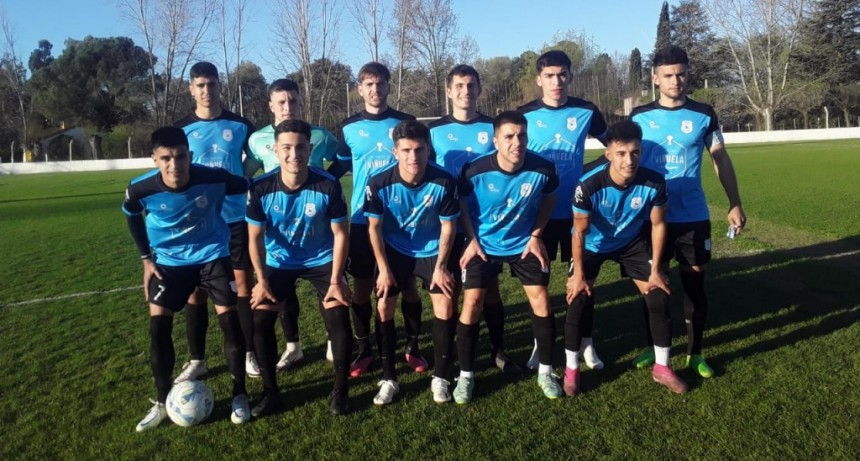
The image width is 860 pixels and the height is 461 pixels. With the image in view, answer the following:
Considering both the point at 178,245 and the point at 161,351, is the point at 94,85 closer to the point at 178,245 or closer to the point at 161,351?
the point at 178,245

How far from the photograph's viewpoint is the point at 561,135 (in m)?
4.16

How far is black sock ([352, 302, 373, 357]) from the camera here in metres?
4.16

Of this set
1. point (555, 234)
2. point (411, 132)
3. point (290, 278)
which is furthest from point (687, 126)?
point (290, 278)

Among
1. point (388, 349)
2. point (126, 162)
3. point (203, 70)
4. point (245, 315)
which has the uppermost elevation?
point (126, 162)

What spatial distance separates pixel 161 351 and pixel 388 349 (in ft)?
4.54

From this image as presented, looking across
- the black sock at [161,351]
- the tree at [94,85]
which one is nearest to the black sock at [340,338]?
the black sock at [161,351]

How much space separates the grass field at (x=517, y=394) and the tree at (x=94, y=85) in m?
47.4

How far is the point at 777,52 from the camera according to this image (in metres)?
45.2

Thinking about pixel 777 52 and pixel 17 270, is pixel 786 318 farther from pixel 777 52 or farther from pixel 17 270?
pixel 777 52

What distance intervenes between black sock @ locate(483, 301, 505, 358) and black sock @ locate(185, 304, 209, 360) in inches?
80.4

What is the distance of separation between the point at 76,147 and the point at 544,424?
53.1 m

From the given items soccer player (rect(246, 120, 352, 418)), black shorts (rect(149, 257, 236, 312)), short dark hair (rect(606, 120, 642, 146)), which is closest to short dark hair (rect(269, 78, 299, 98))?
soccer player (rect(246, 120, 352, 418))

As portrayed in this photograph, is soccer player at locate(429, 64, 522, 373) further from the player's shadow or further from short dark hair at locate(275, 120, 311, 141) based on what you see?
short dark hair at locate(275, 120, 311, 141)

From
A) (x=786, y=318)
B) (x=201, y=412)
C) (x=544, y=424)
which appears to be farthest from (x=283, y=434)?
(x=786, y=318)
